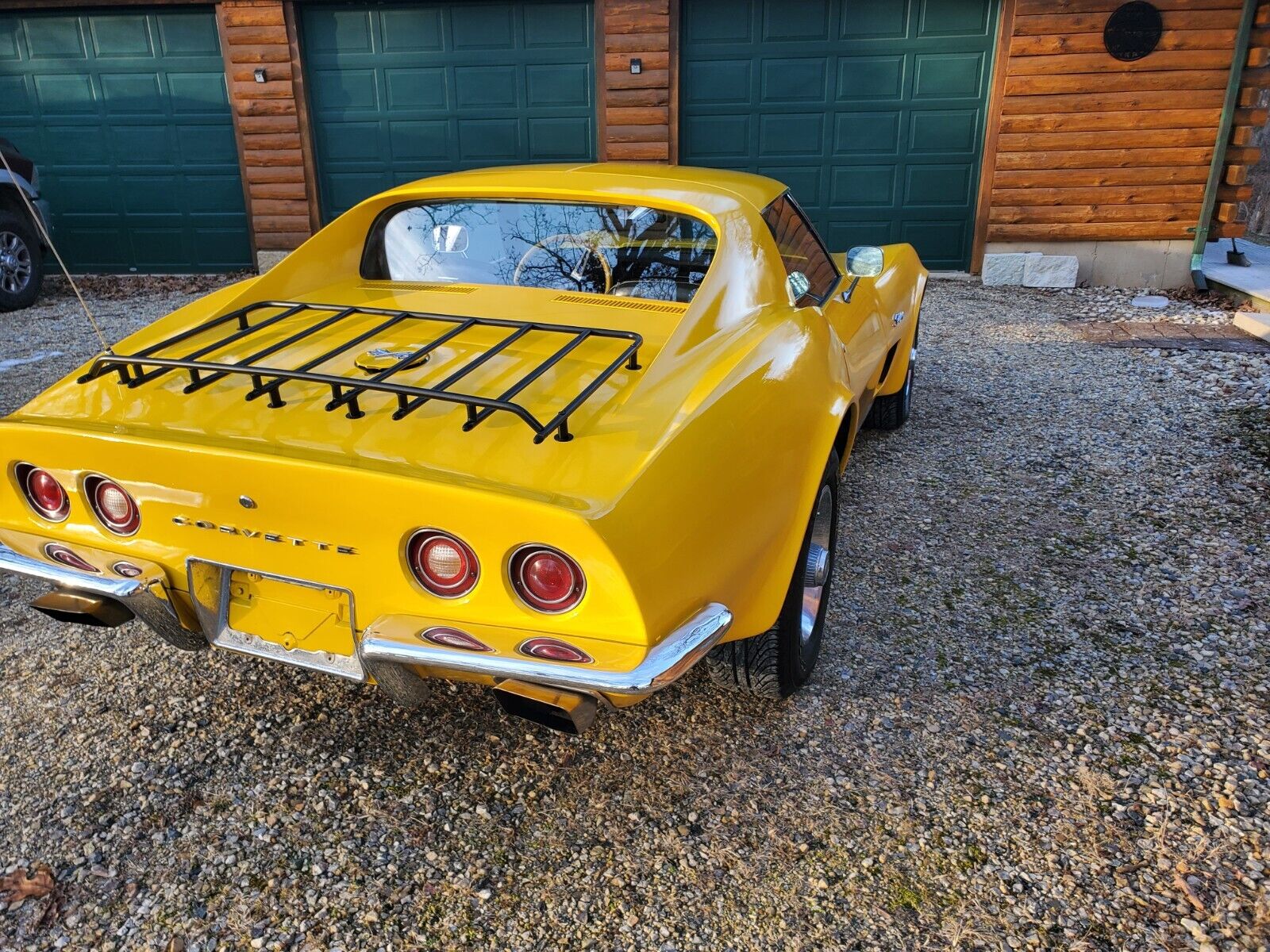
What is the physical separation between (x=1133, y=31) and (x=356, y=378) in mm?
8866

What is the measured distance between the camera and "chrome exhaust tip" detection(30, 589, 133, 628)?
230cm

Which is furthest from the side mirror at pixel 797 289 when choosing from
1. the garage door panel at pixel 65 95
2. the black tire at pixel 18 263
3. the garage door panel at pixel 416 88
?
the garage door panel at pixel 65 95

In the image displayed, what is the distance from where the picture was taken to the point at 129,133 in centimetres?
977

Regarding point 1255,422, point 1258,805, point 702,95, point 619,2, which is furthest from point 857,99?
point 1258,805

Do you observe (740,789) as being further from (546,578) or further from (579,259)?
(579,259)

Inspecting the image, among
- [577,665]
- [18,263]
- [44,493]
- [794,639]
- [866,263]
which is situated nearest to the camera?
[577,665]

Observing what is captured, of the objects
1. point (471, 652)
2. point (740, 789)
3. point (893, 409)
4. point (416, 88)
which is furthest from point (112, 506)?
point (416, 88)

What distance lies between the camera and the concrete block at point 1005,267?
8977 mm

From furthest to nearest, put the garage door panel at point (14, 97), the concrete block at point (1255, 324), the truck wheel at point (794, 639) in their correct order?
the garage door panel at point (14, 97)
the concrete block at point (1255, 324)
the truck wheel at point (794, 639)

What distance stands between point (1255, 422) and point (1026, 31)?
505 centimetres

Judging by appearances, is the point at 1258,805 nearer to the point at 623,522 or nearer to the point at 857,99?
the point at 623,522

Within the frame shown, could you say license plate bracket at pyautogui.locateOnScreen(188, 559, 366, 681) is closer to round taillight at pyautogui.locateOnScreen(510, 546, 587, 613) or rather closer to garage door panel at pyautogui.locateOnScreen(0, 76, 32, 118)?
round taillight at pyautogui.locateOnScreen(510, 546, 587, 613)

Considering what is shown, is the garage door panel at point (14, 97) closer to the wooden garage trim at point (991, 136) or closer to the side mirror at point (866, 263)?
the wooden garage trim at point (991, 136)

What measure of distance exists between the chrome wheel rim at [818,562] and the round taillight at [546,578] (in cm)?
93
